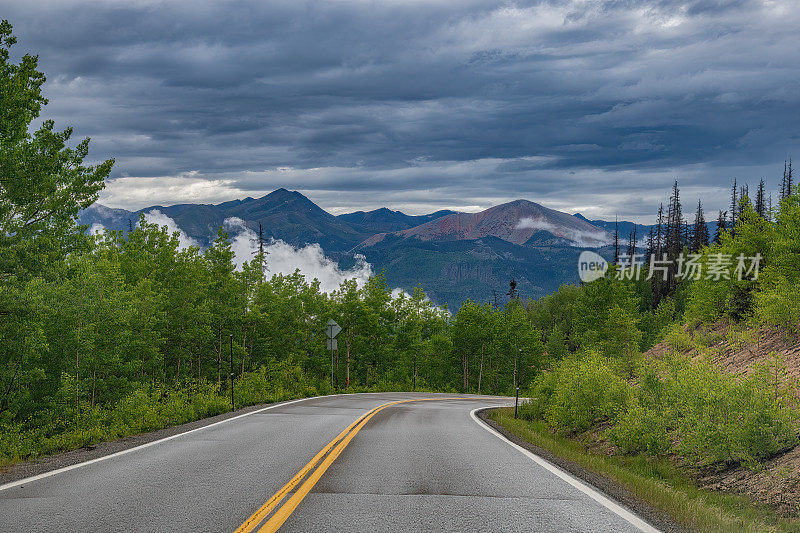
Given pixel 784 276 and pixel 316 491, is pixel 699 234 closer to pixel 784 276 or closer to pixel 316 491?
pixel 784 276

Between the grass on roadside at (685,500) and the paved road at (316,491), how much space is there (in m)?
0.76

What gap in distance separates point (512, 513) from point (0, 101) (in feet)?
66.4

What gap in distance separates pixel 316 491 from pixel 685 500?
15.3 feet

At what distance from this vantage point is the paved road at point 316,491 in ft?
18.2

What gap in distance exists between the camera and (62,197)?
21266 millimetres

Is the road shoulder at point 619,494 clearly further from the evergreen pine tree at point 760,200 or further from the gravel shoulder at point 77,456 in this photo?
the evergreen pine tree at point 760,200

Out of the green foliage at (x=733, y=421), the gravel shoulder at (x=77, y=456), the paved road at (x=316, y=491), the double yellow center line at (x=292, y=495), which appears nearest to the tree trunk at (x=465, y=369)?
the gravel shoulder at (x=77, y=456)

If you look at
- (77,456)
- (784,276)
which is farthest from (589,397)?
(77,456)

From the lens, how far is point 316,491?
689 cm

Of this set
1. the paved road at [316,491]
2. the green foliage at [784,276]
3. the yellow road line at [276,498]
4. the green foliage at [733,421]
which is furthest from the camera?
the green foliage at [784,276]

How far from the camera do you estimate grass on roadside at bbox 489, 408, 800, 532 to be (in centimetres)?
612

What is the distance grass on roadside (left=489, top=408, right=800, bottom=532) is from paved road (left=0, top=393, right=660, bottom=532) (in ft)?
2.49

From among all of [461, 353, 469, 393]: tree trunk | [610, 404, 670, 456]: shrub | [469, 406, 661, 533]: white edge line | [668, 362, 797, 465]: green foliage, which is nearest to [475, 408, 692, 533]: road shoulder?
[469, 406, 661, 533]: white edge line

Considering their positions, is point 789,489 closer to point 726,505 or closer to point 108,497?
point 726,505
